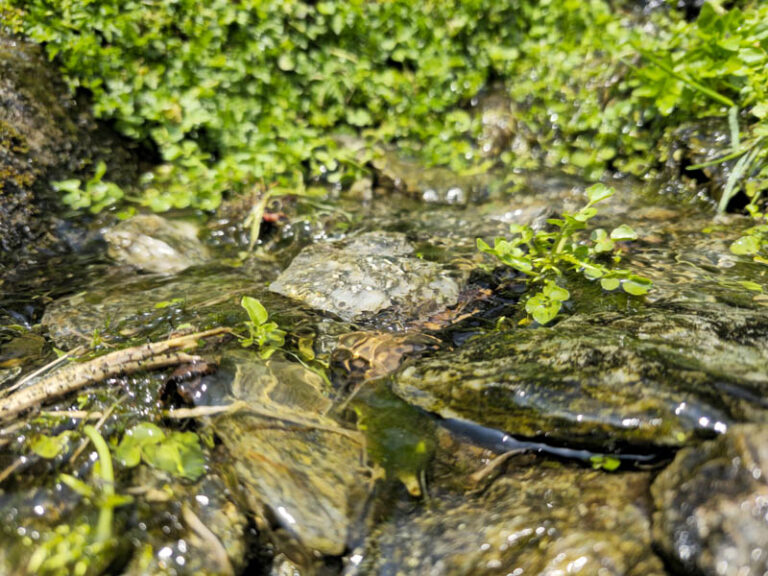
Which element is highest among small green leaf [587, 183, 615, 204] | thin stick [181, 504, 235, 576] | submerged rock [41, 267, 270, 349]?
small green leaf [587, 183, 615, 204]

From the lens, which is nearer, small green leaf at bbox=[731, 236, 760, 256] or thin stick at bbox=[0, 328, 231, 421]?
thin stick at bbox=[0, 328, 231, 421]

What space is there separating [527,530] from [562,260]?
1.62 m

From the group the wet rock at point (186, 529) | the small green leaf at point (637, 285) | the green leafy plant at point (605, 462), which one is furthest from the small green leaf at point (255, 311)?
the small green leaf at point (637, 285)

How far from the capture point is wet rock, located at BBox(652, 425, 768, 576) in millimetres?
1414

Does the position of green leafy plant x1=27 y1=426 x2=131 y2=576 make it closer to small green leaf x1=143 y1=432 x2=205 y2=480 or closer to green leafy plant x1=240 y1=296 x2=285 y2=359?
small green leaf x1=143 y1=432 x2=205 y2=480

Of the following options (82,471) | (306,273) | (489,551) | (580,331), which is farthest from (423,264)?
(82,471)

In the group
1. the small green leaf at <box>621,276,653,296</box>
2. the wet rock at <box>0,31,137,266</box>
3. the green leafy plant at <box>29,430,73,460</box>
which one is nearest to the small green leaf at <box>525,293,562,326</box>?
the small green leaf at <box>621,276,653,296</box>

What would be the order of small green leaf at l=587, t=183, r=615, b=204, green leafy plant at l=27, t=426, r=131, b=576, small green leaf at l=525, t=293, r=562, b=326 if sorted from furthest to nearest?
1. small green leaf at l=587, t=183, r=615, b=204
2. small green leaf at l=525, t=293, r=562, b=326
3. green leafy plant at l=27, t=426, r=131, b=576

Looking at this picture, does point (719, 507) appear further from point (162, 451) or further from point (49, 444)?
point (49, 444)

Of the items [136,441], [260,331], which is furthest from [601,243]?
[136,441]

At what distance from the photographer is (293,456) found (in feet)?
6.66

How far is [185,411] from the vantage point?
2.12m

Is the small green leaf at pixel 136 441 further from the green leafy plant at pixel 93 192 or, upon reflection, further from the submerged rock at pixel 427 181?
the submerged rock at pixel 427 181

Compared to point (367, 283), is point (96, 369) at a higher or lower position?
higher
